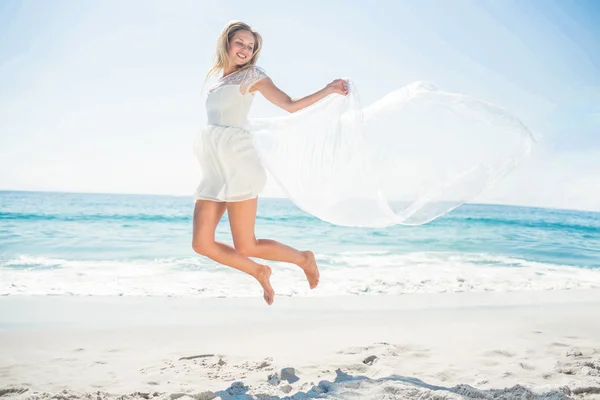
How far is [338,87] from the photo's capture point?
3.21 m

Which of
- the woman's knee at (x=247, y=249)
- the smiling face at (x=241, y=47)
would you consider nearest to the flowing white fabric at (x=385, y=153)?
the smiling face at (x=241, y=47)

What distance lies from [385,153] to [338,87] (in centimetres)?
61

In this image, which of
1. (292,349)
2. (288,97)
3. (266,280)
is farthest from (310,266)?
(288,97)

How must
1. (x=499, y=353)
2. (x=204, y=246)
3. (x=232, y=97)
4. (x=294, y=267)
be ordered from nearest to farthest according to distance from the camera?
(x=204, y=246), (x=232, y=97), (x=499, y=353), (x=294, y=267)

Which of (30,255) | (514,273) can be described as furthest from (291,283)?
(30,255)

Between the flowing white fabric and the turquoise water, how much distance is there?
3.18 metres

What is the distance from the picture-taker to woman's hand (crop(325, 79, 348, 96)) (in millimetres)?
3178

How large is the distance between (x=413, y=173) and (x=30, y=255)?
950 centimetres

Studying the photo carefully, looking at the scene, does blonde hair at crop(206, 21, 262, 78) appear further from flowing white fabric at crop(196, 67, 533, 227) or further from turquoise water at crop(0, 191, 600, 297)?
turquoise water at crop(0, 191, 600, 297)

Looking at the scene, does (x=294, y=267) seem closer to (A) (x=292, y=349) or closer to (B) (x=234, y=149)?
(A) (x=292, y=349)

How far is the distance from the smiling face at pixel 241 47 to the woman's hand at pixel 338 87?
1.82 feet

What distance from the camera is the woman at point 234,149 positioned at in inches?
125

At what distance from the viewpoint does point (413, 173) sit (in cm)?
353

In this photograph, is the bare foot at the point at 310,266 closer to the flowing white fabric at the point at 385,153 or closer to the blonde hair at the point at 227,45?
the flowing white fabric at the point at 385,153
